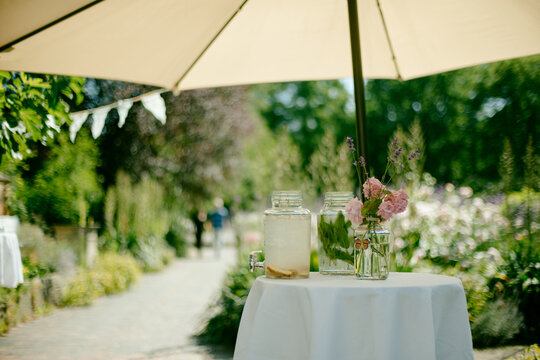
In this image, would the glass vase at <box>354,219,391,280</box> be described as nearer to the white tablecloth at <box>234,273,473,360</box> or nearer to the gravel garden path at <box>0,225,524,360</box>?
the white tablecloth at <box>234,273,473,360</box>

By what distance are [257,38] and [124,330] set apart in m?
3.83

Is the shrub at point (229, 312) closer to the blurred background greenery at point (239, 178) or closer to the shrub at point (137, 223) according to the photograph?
the blurred background greenery at point (239, 178)

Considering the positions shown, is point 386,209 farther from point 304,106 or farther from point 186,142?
point 304,106

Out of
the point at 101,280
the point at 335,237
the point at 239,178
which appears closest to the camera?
the point at 335,237

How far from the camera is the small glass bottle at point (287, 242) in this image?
7.89 feet

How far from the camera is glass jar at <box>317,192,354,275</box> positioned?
251cm

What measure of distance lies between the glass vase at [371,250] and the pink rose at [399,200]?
10 cm

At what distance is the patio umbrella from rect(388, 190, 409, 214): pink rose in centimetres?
58

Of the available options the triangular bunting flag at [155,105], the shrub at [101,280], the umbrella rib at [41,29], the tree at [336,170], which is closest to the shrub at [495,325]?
the tree at [336,170]

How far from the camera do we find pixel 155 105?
3.99m

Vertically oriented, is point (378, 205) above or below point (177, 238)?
above

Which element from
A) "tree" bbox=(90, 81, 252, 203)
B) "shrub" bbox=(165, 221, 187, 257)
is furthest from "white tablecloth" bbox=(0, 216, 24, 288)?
"shrub" bbox=(165, 221, 187, 257)

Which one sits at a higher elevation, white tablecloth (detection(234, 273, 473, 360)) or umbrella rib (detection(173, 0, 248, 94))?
umbrella rib (detection(173, 0, 248, 94))

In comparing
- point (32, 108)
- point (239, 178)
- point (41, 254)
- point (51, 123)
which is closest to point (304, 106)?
point (239, 178)
